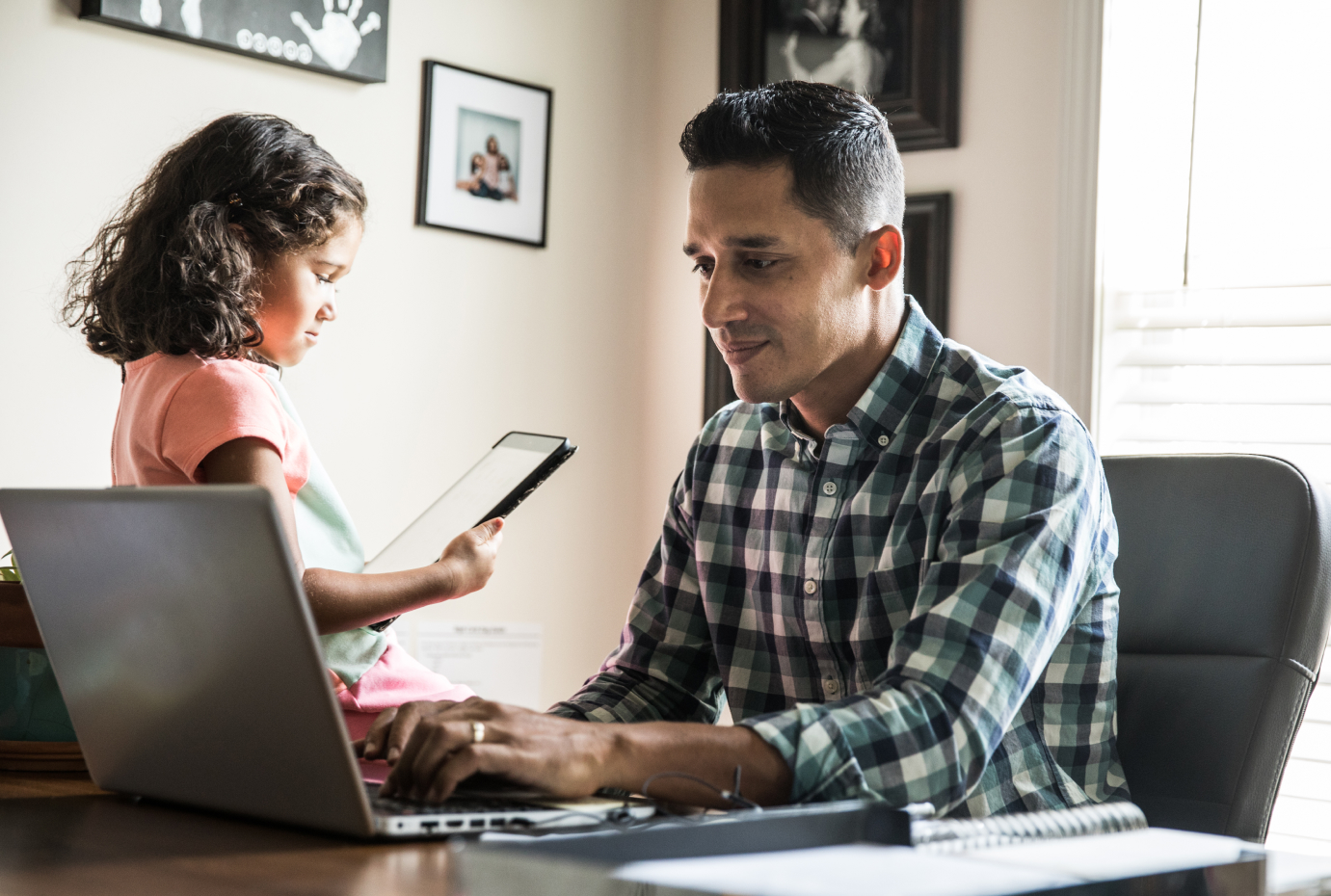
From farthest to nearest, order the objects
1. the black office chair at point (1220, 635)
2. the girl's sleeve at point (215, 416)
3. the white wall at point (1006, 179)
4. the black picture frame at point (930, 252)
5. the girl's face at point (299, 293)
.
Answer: the black picture frame at point (930, 252) → the white wall at point (1006, 179) → the girl's face at point (299, 293) → the girl's sleeve at point (215, 416) → the black office chair at point (1220, 635)

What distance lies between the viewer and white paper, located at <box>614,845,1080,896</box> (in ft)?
1.58

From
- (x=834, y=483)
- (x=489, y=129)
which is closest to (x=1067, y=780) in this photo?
(x=834, y=483)

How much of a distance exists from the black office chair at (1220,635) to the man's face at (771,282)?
353mm

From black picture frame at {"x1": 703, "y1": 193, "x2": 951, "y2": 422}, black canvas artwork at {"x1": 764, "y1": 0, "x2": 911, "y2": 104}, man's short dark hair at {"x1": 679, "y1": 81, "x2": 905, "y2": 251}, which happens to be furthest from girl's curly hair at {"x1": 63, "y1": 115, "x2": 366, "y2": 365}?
black canvas artwork at {"x1": 764, "y1": 0, "x2": 911, "y2": 104}

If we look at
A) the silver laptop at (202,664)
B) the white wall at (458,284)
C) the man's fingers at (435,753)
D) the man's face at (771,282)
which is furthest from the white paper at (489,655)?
the man's fingers at (435,753)

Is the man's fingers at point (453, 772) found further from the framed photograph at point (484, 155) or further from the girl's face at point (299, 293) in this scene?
the framed photograph at point (484, 155)

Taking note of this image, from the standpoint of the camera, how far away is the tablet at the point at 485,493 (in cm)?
129

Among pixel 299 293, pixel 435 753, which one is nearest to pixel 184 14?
pixel 299 293

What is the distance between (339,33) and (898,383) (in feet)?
5.07

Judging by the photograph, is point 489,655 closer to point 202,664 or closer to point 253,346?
point 253,346

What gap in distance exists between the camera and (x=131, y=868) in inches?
28.5

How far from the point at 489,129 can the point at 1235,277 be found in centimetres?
143

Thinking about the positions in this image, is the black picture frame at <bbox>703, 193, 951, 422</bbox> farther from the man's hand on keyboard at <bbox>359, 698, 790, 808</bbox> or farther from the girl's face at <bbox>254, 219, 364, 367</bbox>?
the man's hand on keyboard at <bbox>359, 698, 790, 808</bbox>

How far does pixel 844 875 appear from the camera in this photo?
503mm
